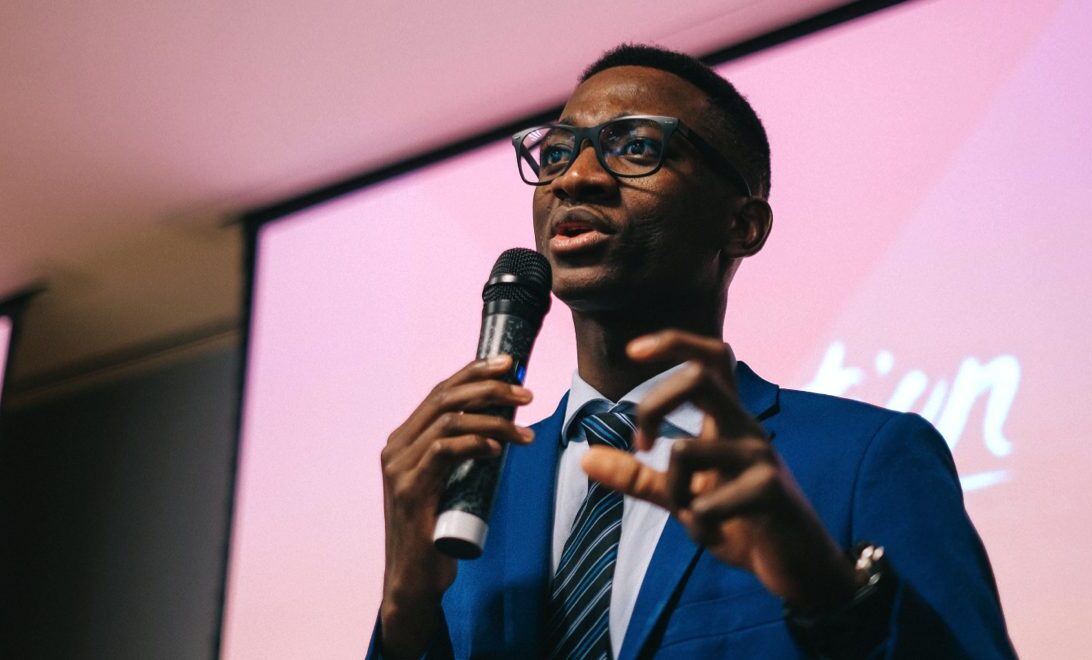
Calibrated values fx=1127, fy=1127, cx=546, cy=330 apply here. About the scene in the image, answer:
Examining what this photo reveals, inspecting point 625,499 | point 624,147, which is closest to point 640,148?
point 624,147

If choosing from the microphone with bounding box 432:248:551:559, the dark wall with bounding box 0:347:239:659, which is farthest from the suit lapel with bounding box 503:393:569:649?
the dark wall with bounding box 0:347:239:659

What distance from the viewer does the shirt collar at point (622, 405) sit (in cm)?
142

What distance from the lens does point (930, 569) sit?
1081 millimetres

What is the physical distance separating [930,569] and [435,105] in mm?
2791

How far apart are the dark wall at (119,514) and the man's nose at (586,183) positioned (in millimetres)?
3111

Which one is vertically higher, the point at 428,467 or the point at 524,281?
the point at 524,281

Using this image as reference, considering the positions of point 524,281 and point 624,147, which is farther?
point 624,147

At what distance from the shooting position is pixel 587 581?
1224mm

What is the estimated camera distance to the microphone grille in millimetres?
1218

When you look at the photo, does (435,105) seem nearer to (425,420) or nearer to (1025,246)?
(1025,246)

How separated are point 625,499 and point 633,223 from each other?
366mm

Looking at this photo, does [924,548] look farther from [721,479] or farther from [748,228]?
[748,228]

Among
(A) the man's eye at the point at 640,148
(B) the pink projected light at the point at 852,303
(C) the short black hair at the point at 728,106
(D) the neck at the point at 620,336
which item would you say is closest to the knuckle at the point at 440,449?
(D) the neck at the point at 620,336

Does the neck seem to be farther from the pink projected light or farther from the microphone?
the pink projected light
